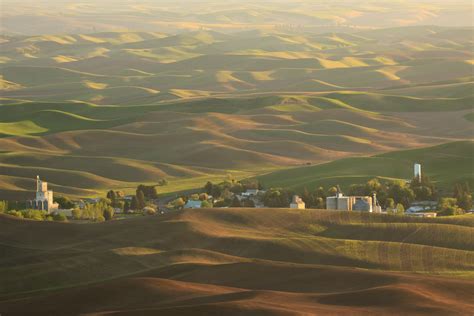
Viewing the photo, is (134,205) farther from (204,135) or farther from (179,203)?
(204,135)

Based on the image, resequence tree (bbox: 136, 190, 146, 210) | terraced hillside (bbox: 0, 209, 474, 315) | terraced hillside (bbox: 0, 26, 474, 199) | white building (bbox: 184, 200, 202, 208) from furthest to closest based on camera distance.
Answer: terraced hillside (bbox: 0, 26, 474, 199)
tree (bbox: 136, 190, 146, 210)
white building (bbox: 184, 200, 202, 208)
terraced hillside (bbox: 0, 209, 474, 315)

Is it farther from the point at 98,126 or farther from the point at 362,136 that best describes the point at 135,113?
the point at 362,136

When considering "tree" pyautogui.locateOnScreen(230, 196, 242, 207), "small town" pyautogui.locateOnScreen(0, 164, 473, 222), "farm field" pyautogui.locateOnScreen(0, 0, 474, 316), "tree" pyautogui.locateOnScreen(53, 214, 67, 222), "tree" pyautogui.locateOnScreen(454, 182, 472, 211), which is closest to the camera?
"farm field" pyautogui.locateOnScreen(0, 0, 474, 316)

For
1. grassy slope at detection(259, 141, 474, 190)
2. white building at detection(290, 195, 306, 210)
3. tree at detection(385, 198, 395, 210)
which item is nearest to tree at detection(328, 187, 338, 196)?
tree at detection(385, 198, 395, 210)

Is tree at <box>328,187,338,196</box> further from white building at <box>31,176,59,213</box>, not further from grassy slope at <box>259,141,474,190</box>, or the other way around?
white building at <box>31,176,59,213</box>

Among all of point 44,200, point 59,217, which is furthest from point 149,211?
point 44,200

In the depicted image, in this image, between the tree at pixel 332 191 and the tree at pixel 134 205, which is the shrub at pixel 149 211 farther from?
the tree at pixel 332 191
